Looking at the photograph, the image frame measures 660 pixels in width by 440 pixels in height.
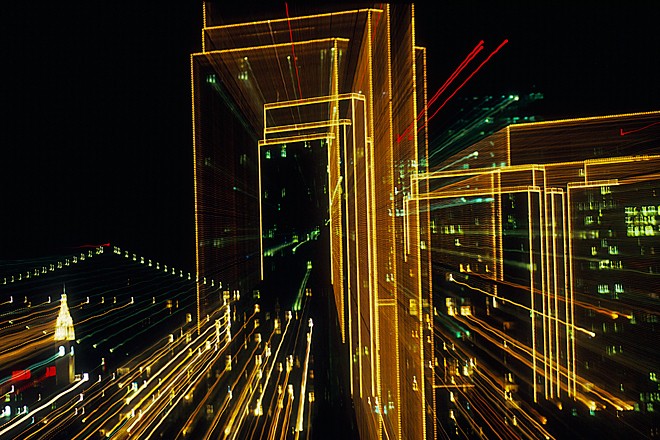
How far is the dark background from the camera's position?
4.14 feet

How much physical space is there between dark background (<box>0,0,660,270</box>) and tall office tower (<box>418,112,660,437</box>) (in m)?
0.25

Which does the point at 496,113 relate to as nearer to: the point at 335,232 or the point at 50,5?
the point at 335,232

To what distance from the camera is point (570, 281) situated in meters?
2.08

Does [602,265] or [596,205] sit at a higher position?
[596,205]

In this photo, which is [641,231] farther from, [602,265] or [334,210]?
[334,210]

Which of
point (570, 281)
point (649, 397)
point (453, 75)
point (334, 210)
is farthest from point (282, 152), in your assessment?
point (649, 397)

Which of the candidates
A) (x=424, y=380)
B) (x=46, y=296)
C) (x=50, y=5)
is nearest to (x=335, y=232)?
(x=424, y=380)

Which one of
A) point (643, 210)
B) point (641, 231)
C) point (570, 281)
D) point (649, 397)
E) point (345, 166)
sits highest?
point (345, 166)

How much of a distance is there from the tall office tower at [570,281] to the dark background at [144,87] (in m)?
0.25

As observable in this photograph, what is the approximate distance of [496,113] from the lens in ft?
6.74

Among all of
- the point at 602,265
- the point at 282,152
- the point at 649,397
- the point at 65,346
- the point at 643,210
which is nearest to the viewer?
the point at 649,397

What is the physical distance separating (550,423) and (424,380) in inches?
53.6

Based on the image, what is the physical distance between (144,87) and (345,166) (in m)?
1.10

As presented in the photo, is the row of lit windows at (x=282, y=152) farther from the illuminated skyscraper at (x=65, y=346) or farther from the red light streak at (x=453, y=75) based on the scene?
the illuminated skyscraper at (x=65, y=346)
